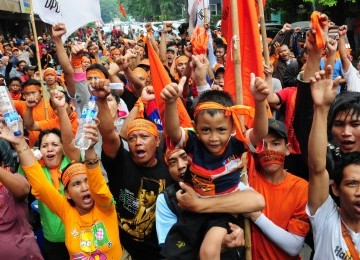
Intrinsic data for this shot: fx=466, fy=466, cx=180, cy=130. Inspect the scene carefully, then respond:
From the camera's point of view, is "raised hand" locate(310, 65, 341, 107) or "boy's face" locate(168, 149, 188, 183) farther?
"boy's face" locate(168, 149, 188, 183)

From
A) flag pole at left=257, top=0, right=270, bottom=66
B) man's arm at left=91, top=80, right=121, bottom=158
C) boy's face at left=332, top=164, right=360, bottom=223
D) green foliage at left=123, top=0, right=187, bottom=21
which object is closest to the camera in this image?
boy's face at left=332, top=164, right=360, bottom=223

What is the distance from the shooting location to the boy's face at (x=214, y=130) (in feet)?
8.64

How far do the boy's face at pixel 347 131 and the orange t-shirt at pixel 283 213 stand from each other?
1.13 feet

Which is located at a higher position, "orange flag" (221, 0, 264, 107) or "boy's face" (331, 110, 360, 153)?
"orange flag" (221, 0, 264, 107)

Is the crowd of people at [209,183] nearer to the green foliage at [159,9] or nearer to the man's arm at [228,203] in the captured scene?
the man's arm at [228,203]

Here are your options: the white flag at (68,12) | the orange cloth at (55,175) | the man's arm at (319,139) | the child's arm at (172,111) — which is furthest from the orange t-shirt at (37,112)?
the man's arm at (319,139)

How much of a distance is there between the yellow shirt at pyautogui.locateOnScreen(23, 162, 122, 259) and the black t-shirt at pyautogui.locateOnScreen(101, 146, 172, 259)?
88 mm

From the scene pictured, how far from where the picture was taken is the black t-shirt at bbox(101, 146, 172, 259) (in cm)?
313

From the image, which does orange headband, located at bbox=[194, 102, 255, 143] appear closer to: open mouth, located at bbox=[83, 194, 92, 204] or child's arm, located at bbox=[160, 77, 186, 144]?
child's arm, located at bbox=[160, 77, 186, 144]

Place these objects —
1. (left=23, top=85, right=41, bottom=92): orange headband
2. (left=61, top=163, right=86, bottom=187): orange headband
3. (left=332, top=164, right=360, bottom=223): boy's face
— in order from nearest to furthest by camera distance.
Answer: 1. (left=332, top=164, right=360, bottom=223): boy's face
2. (left=61, top=163, right=86, bottom=187): orange headband
3. (left=23, top=85, right=41, bottom=92): orange headband

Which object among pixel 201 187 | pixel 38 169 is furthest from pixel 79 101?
pixel 201 187

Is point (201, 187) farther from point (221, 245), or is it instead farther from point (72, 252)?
point (72, 252)

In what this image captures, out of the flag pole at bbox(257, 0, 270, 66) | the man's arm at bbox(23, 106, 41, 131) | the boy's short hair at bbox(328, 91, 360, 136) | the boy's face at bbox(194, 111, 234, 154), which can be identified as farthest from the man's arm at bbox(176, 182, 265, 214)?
the man's arm at bbox(23, 106, 41, 131)

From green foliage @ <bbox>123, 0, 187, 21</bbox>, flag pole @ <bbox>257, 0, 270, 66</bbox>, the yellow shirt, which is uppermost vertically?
green foliage @ <bbox>123, 0, 187, 21</bbox>
